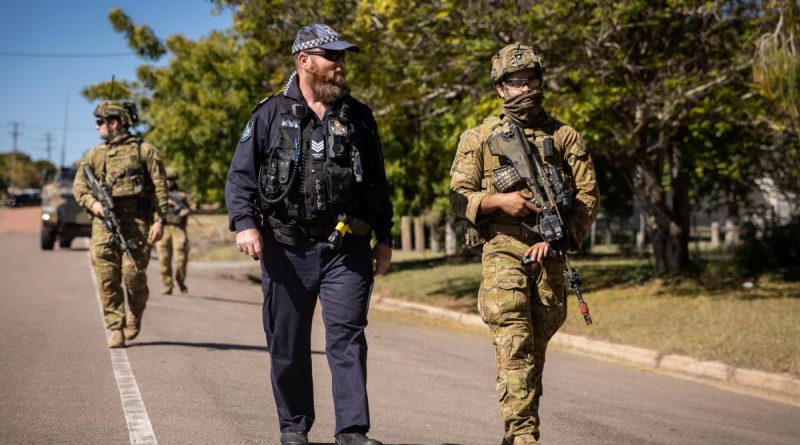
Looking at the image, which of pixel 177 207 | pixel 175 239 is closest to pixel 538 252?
pixel 177 207

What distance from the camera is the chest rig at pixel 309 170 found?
4730 millimetres

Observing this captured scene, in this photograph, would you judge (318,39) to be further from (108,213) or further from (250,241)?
(108,213)

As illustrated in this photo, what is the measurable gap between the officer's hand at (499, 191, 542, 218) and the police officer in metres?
0.64

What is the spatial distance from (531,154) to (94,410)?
302cm

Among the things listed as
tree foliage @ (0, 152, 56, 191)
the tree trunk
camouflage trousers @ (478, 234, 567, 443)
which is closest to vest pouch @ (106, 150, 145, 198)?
camouflage trousers @ (478, 234, 567, 443)

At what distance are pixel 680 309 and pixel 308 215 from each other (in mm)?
8793

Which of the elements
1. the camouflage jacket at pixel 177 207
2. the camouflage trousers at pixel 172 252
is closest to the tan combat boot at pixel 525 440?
the camouflage trousers at pixel 172 252

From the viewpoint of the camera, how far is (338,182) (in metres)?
4.72

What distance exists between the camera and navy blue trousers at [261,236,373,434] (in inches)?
187

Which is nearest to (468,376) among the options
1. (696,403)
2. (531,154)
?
(696,403)

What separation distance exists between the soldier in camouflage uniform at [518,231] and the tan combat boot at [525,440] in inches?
1.1

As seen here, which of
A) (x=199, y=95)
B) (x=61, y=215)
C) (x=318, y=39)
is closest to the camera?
(x=318, y=39)

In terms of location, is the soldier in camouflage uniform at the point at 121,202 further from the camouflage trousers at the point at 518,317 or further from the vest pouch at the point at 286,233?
the camouflage trousers at the point at 518,317

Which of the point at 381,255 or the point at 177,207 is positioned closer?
the point at 381,255
